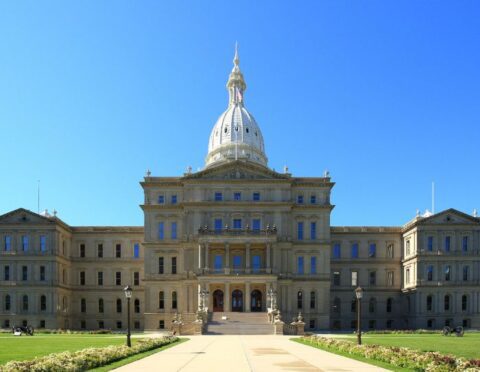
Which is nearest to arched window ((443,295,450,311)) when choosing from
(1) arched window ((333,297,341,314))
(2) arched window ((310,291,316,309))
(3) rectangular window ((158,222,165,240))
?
(1) arched window ((333,297,341,314))

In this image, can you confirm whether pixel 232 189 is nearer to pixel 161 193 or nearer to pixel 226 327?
pixel 161 193

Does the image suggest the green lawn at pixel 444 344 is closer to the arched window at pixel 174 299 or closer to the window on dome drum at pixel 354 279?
the arched window at pixel 174 299

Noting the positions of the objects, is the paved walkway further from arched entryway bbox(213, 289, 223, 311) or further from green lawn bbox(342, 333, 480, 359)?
arched entryway bbox(213, 289, 223, 311)

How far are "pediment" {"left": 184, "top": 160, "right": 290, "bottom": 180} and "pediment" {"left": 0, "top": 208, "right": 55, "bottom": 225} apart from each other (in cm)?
2240

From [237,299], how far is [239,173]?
17.2 meters

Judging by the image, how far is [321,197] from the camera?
88.0 meters

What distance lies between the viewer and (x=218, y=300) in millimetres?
85250

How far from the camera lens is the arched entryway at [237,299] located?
84.8 meters

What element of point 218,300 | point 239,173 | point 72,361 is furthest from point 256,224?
point 72,361

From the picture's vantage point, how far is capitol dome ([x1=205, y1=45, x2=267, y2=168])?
108 metres

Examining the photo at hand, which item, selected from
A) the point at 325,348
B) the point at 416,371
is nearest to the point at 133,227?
the point at 325,348

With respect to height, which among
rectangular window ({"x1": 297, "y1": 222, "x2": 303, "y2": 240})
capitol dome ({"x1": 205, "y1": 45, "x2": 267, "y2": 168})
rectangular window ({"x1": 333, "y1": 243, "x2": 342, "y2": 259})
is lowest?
rectangular window ({"x1": 333, "y1": 243, "x2": 342, "y2": 259})

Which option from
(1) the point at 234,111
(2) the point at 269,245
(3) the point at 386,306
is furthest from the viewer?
(1) the point at 234,111

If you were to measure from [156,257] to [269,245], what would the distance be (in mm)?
16130
